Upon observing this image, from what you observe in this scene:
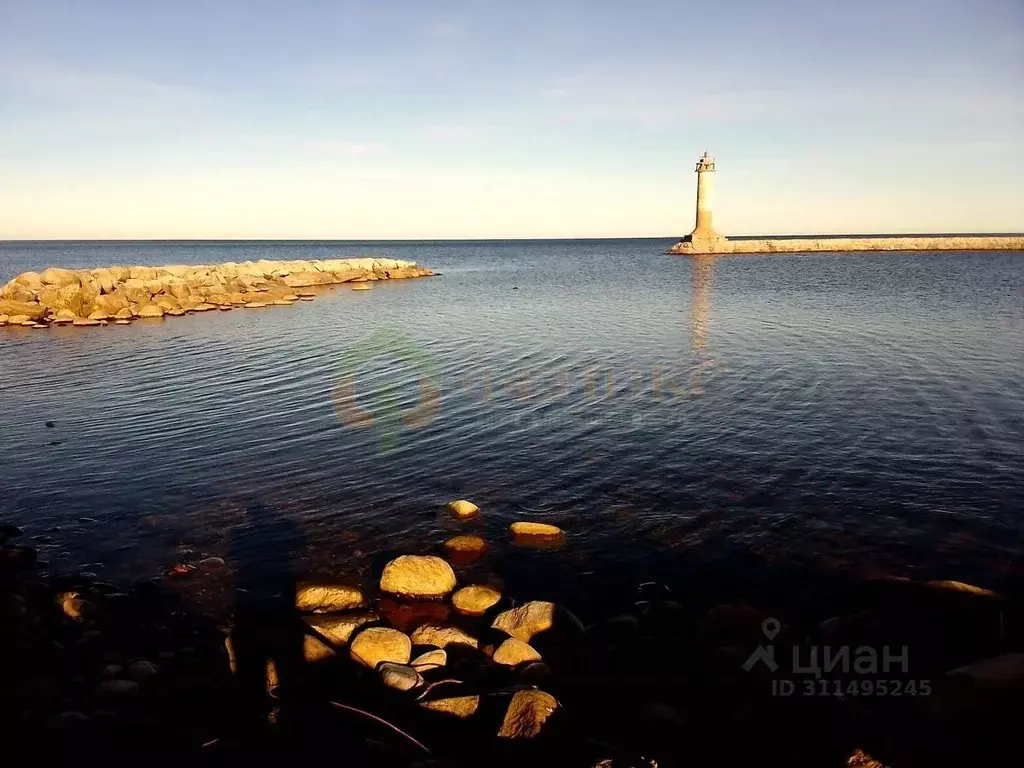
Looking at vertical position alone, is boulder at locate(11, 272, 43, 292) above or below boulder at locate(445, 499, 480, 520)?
above

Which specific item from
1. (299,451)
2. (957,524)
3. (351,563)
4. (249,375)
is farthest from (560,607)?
(249,375)

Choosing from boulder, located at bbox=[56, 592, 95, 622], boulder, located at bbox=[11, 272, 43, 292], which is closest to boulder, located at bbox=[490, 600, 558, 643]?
boulder, located at bbox=[56, 592, 95, 622]

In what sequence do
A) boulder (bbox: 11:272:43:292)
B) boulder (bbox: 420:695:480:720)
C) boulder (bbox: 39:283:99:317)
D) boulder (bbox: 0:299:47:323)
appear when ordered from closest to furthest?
boulder (bbox: 420:695:480:720) < boulder (bbox: 0:299:47:323) < boulder (bbox: 39:283:99:317) < boulder (bbox: 11:272:43:292)

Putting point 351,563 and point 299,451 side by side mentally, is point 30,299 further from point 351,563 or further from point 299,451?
point 351,563

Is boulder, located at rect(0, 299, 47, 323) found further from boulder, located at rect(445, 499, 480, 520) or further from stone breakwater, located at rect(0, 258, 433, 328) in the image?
boulder, located at rect(445, 499, 480, 520)

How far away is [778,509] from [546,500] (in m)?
4.83

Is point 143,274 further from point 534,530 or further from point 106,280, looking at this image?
point 534,530

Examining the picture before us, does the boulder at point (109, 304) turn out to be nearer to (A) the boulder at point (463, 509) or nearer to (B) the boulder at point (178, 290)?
(B) the boulder at point (178, 290)

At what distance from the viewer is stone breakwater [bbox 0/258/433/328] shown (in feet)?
140

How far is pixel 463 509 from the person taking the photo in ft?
42.7

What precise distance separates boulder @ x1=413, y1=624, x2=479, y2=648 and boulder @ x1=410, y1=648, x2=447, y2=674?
0.30m

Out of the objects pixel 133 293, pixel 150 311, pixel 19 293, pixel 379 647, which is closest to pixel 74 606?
pixel 379 647

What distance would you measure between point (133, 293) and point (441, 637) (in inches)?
1988

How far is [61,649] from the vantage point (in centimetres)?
880
